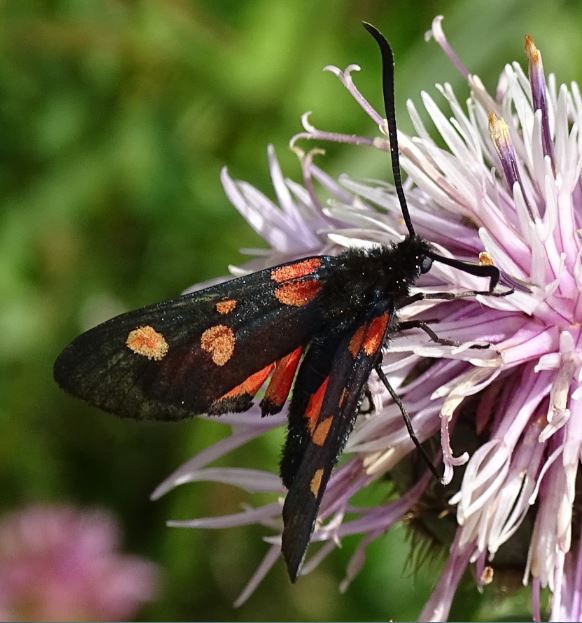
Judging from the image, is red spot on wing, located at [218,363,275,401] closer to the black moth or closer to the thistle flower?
the black moth

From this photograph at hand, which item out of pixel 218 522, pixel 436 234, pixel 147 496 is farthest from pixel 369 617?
pixel 436 234

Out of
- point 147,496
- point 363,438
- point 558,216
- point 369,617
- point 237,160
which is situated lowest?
point 369,617

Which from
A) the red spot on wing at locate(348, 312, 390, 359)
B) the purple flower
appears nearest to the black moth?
the red spot on wing at locate(348, 312, 390, 359)

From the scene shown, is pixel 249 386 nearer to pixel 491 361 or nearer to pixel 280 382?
pixel 280 382

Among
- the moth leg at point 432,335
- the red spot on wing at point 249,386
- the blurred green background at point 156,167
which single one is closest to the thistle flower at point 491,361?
the moth leg at point 432,335

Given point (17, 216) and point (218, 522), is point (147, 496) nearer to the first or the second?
point (17, 216)

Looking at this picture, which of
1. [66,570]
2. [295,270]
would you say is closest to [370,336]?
[295,270]

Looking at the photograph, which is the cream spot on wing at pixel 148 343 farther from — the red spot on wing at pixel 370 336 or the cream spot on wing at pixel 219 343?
the red spot on wing at pixel 370 336
